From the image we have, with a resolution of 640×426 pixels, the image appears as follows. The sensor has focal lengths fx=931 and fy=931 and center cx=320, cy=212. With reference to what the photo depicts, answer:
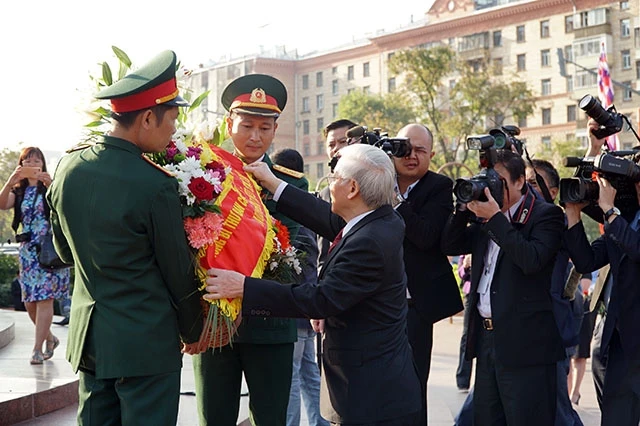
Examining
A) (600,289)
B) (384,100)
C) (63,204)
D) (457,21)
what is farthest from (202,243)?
(457,21)

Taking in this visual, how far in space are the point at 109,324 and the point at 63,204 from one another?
484mm

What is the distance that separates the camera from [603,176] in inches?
195

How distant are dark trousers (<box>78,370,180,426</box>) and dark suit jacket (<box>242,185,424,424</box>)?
48 centimetres

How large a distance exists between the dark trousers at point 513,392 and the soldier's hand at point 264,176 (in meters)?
1.54

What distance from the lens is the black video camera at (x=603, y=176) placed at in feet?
15.8

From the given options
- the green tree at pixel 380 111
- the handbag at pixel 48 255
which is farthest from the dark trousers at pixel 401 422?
the green tree at pixel 380 111

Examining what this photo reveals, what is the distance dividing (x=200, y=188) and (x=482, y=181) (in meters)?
1.79

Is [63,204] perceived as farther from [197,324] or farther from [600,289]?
[600,289]

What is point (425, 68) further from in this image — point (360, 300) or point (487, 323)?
point (360, 300)

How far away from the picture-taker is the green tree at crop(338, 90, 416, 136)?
1850 inches

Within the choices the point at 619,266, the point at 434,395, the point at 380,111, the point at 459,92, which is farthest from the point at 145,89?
the point at 380,111

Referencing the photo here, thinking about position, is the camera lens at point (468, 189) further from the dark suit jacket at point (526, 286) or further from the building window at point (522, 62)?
the building window at point (522, 62)

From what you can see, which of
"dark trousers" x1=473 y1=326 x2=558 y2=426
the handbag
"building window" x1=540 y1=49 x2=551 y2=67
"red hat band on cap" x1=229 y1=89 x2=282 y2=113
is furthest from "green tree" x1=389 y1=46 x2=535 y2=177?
"red hat band on cap" x1=229 y1=89 x2=282 y2=113

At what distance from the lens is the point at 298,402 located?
5934 millimetres
